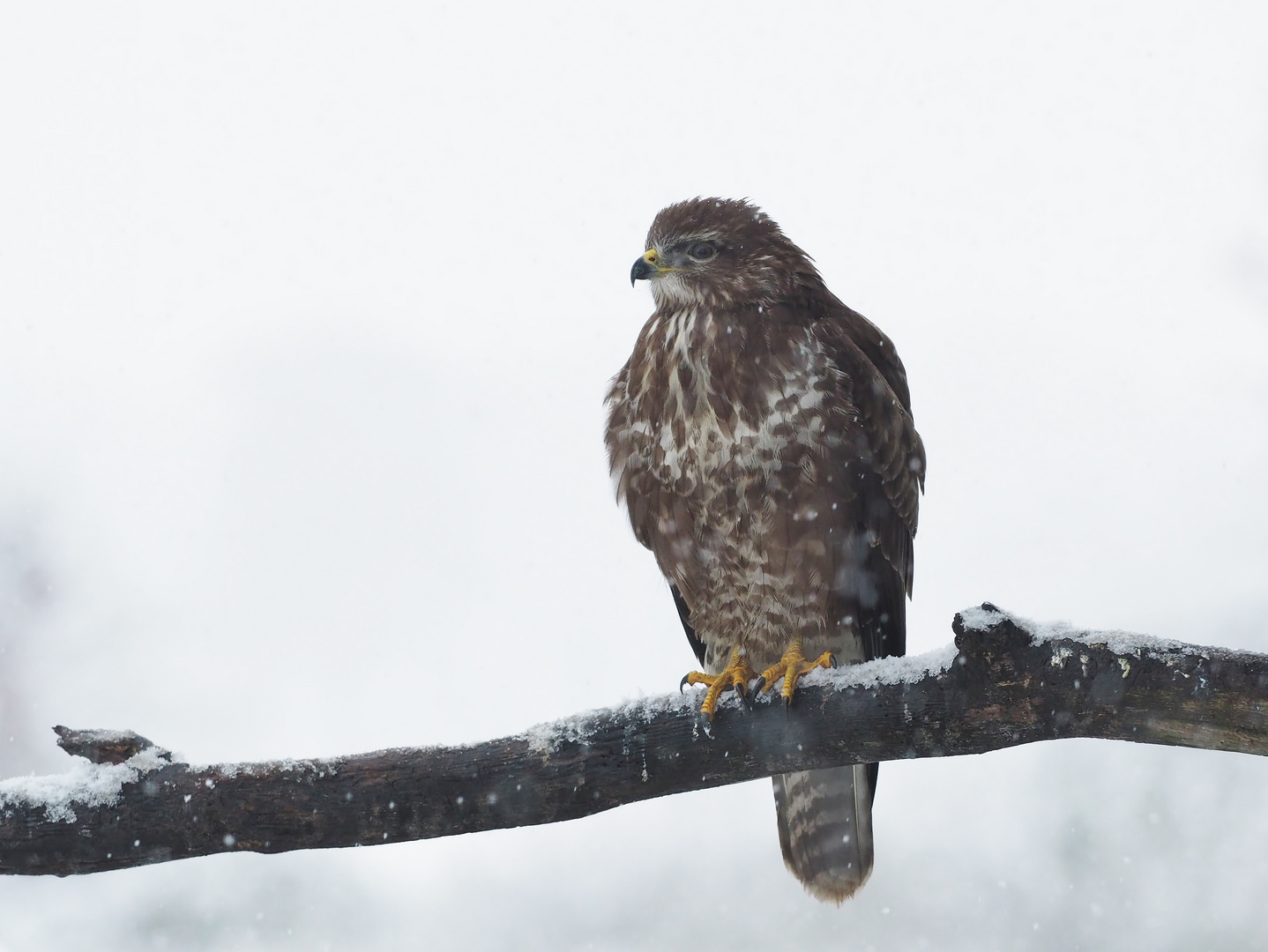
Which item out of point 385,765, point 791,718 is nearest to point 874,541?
point 791,718

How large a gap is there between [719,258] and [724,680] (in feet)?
5.31

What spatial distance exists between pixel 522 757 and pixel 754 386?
58.6 inches

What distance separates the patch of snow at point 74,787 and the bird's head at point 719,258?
242cm

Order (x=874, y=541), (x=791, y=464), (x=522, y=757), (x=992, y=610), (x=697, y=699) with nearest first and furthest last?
(x=992, y=610) → (x=522, y=757) → (x=697, y=699) → (x=791, y=464) → (x=874, y=541)

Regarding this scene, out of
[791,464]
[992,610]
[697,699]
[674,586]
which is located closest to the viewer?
[992,610]

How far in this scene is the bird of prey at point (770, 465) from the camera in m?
4.02

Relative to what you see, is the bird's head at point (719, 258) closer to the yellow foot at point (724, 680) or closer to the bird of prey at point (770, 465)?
the bird of prey at point (770, 465)

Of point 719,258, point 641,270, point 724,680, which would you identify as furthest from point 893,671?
point 641,270

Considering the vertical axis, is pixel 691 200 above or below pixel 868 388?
above

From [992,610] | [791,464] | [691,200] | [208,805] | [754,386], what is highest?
[691,200]

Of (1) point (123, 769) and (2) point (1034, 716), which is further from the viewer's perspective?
(1) point (123, 769)

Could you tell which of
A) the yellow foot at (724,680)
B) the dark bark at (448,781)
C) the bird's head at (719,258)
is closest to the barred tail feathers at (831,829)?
the yellow foot at (724,680)

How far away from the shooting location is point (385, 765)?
3.30 metres

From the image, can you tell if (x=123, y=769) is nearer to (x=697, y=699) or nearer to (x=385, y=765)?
(x=385, y=765)
